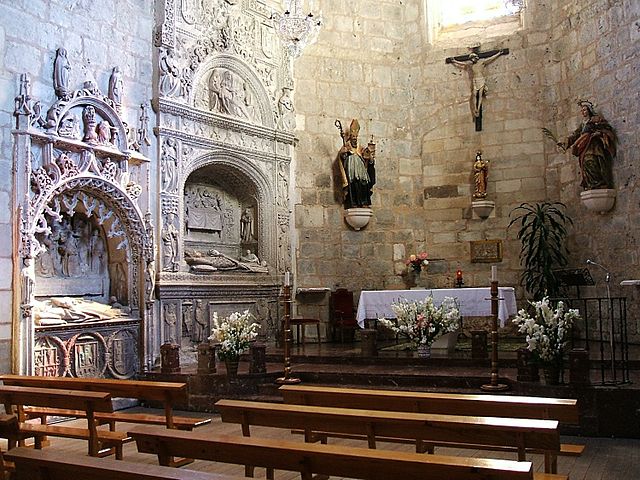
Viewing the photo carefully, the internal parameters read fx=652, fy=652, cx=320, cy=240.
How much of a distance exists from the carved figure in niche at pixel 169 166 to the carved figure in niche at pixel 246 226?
2.05m

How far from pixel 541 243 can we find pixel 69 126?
7225mm

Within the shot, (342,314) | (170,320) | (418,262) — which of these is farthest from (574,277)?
(170,320)

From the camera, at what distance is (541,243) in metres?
10.5

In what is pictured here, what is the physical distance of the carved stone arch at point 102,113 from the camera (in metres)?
7.55

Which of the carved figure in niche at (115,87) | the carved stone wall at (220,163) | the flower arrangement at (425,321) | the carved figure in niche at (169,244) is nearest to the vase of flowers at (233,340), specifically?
the carved stone wall at (220,163)

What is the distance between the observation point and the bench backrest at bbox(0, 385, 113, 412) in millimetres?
4551

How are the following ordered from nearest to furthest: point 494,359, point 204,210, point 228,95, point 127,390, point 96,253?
1. point 127,390
2. point 494,359
3. point 96,253
4. point 228,95
5. point 204,210

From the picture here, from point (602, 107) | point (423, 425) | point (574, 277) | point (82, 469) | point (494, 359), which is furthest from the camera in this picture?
point (602, 107)

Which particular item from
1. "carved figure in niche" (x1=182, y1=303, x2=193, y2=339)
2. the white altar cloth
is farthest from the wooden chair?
"carved figure in niche" (x1=182, y1=303, x2=193, y2=339)

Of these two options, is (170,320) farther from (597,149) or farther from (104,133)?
(597,149)

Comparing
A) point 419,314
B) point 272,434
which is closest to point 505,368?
point 419,314

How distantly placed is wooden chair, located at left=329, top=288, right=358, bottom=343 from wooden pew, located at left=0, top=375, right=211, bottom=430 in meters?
4.75

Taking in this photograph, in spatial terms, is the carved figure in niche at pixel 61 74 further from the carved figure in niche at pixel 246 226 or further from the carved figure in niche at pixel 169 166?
the carved figure in niche at pixel 246 226

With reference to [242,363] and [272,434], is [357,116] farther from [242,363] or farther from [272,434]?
[272,434]
